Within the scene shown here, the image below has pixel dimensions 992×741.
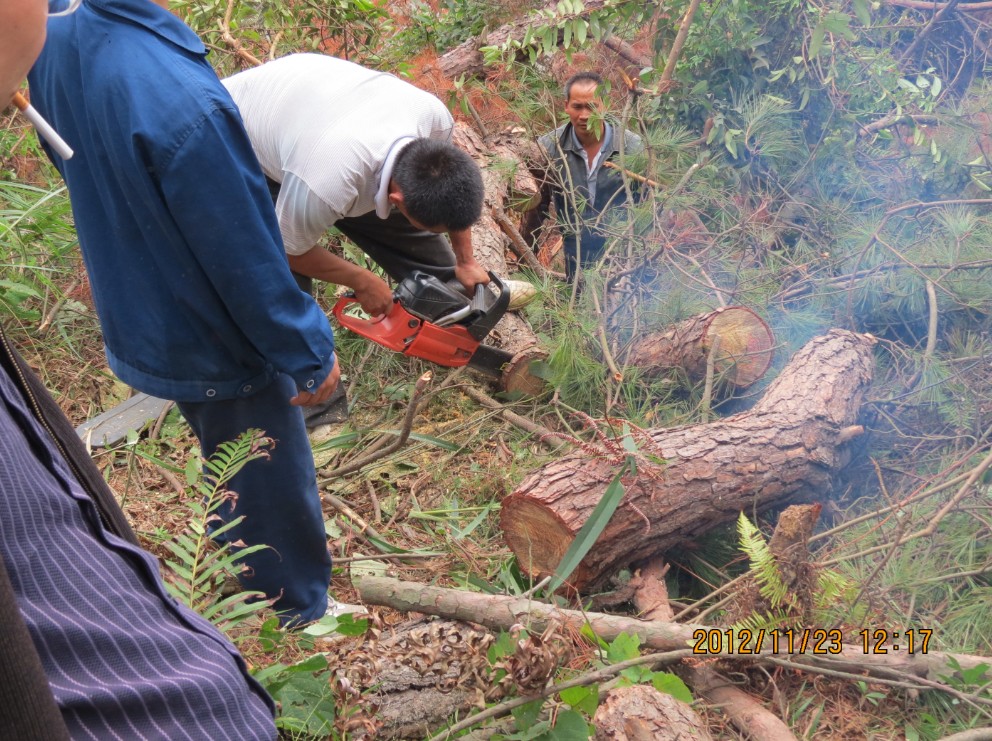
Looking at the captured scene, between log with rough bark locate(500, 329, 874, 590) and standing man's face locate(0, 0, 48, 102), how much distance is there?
1794mm

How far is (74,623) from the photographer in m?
0.82

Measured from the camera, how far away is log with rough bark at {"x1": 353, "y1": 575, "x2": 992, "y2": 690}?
6.59ft

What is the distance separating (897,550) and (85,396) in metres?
3.49

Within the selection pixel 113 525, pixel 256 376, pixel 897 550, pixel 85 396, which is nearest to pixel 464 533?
pixel 256 376

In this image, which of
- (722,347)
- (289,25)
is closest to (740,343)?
(722,347)

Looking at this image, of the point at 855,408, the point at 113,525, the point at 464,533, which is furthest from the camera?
the point at 855,408

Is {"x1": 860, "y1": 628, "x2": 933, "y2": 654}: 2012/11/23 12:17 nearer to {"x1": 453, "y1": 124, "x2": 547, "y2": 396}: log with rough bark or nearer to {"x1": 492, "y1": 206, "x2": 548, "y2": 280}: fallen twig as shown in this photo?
{"x1": 453, "y1": 124, "x2": 547, "y2": 396}: log with rough bark

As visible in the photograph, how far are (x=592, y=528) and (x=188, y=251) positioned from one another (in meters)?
1.27

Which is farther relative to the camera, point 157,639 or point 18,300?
point 18,300

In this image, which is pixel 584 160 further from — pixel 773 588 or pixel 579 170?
pixel 773 588

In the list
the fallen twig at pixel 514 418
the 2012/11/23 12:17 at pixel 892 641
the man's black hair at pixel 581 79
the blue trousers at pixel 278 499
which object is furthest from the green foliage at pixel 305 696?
the man's black hair at pixel 581 79

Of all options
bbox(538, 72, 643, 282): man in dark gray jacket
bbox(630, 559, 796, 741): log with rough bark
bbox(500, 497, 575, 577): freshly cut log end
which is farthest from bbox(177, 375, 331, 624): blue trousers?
bbox(538, 72, 643, 282): man in dark gray jacket

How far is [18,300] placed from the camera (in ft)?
13.0

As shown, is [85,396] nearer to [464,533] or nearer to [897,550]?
[464,533]
